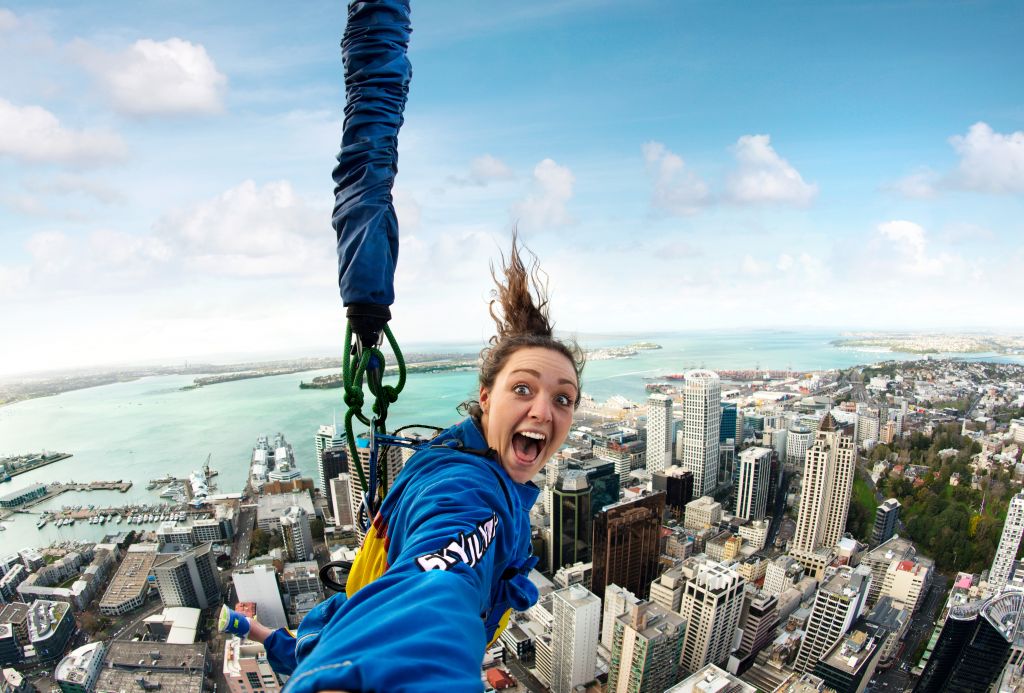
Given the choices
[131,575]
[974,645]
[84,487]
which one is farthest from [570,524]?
[84,487]

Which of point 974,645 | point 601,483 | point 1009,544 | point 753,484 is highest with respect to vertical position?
point 601,483

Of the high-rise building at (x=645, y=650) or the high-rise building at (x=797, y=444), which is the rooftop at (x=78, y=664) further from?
the high-rise building at (x=797, y=444)

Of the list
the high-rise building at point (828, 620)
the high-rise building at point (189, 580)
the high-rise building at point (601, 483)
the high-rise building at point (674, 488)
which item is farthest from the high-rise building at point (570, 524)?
the high-rise building at point (189, 580)

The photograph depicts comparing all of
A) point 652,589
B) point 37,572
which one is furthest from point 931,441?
point 37,572

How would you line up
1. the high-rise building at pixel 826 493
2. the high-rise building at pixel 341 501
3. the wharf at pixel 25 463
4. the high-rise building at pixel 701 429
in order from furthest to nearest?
the wharf at pixel 25 463 < the high-rise building at pixel 701 429 < the high-rise building at pixel 341 501 < the high-rise building at pixel 826 493

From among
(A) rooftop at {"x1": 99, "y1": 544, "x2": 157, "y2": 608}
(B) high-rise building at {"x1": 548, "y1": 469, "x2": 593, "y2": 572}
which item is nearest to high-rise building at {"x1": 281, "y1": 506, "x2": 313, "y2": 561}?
(A) rooftop at {"x1": 99, "y1": 544, "x2": 157, "y2": 608}

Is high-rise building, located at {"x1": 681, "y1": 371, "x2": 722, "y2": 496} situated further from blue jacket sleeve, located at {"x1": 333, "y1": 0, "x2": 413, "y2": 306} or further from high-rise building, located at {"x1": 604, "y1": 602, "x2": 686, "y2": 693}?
blue jacket sleeve, located at {"x1": 333, "y1": 0, "x2": 413, "y2": 306}

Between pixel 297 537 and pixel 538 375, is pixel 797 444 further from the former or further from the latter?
pixel 538 375
